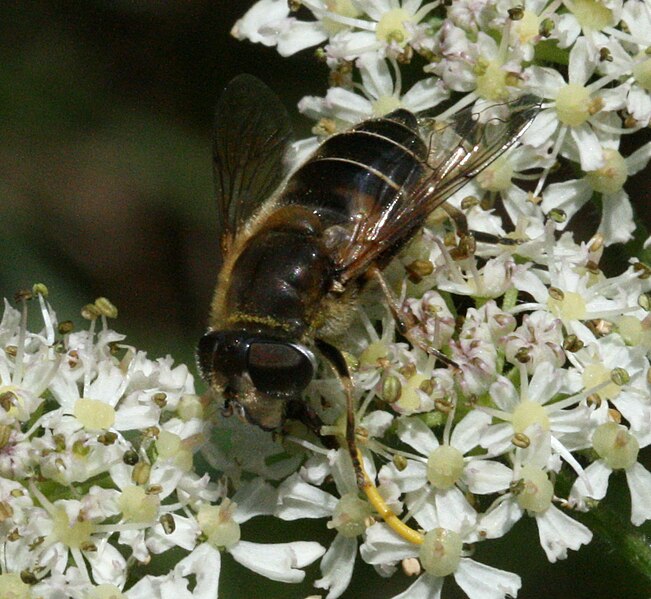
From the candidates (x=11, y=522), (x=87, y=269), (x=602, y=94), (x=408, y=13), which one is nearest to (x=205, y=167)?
(x=87, y=269)

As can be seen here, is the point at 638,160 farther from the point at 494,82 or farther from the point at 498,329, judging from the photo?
the point at 498,329

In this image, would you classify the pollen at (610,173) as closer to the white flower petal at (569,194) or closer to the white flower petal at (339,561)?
the white flower petal at (569,194)

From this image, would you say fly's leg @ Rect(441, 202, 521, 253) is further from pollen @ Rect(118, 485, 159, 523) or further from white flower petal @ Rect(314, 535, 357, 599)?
pollen @ Rect(118, 485, 159, 523)

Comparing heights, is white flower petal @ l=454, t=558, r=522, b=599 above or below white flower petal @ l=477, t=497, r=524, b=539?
below

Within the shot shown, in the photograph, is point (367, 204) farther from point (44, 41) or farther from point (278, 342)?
point (44, 41)

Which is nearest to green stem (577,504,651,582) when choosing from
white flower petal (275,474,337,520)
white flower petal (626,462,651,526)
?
white flower petal (626,462,651,526)

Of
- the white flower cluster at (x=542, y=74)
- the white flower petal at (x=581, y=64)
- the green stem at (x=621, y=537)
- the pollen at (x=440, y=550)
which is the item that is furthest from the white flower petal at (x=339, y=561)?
the white flower petal at (x=581, y=64)
